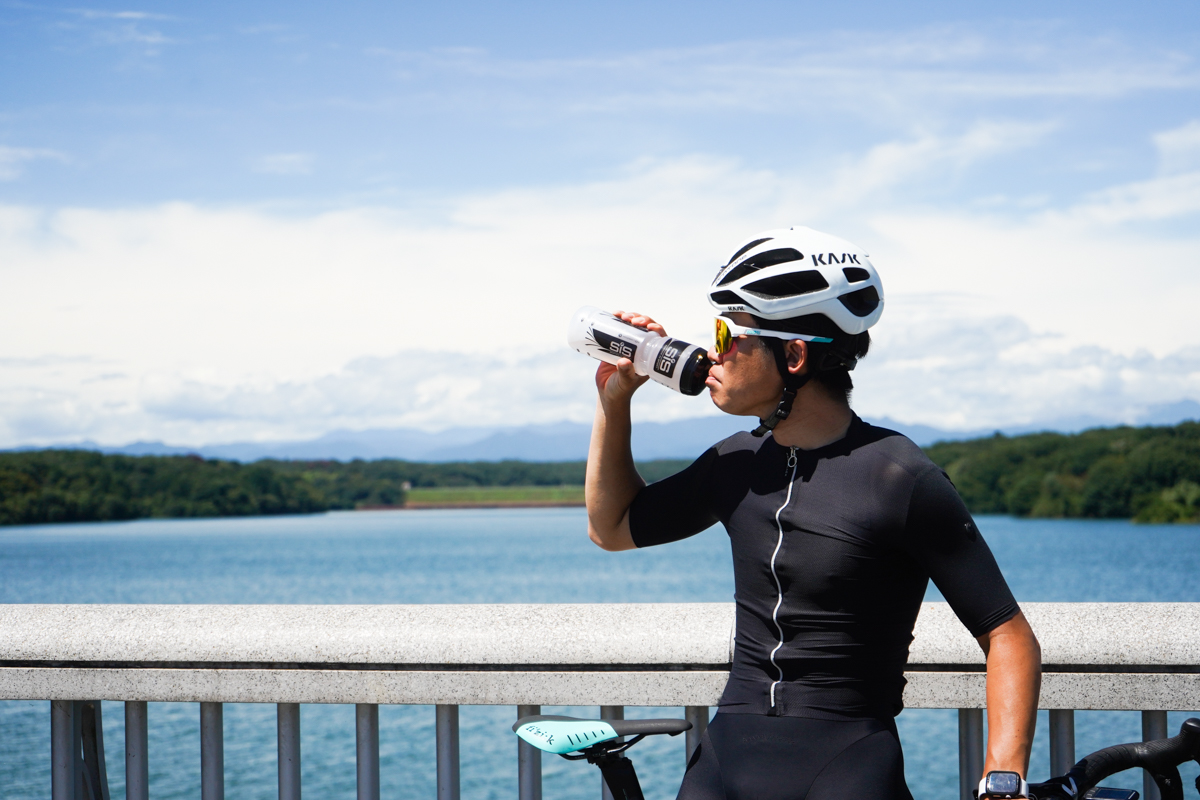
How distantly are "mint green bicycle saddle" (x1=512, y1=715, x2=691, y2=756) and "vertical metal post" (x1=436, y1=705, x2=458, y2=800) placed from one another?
2.45 ft

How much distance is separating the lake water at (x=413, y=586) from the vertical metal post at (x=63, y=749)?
4.48 feet

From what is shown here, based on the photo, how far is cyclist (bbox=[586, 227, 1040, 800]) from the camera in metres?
2.30

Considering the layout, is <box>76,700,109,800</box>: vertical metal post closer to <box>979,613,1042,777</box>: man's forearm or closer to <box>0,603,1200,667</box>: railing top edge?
<box>0,603,1200,667</box>: railing top edge

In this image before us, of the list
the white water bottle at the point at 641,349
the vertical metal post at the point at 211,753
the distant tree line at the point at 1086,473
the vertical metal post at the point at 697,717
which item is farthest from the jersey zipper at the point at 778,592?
the distant tree line at the point at 1086,473

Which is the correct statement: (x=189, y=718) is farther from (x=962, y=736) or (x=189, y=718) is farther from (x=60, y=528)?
(x=60, y=528)

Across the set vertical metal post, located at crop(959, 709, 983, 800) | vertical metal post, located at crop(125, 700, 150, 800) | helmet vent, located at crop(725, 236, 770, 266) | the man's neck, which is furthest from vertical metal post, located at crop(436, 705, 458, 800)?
helmet vent, located at crop(725, 236, 770, 266)

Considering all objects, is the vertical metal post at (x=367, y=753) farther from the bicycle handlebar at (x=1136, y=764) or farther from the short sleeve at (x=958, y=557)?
the bicycle handlebar at (x=1136, y=764)

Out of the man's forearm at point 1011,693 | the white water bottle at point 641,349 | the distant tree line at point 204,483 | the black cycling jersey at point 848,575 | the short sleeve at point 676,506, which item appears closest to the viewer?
the man's forearm at point 1011,693

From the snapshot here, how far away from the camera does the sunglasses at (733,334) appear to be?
2535 mm

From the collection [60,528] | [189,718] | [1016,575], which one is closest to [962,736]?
[189,718]

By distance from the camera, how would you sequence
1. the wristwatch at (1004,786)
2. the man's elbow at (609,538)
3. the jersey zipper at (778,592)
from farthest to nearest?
the man's elbow at (609,538)
the jersey zipper at (778,592)
the wristwatch at (1004,786)

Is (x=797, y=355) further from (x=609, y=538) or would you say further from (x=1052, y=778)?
(x=1052, y=778)

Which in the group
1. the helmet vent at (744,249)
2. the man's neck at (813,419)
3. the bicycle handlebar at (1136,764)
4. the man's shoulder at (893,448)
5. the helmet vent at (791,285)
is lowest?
the bicycle handlebar at (1136,764)

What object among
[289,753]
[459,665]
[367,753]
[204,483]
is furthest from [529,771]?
[204,483]
